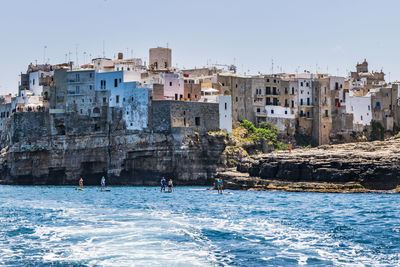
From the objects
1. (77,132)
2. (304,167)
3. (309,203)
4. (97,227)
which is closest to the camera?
(97,227)

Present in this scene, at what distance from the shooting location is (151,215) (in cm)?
4069

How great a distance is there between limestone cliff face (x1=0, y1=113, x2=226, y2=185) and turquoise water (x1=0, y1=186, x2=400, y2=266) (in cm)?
4089

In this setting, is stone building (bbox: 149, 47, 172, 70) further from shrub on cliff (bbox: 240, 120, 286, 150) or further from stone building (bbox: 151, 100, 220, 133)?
stone building (bbox: 151, 100, 220, 133)

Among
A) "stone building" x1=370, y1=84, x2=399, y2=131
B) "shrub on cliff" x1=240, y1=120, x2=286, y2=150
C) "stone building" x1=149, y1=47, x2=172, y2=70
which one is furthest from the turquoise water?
"stone building" x1=370, y1=84, x2=399, y2=131

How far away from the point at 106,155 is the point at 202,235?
2426 inches

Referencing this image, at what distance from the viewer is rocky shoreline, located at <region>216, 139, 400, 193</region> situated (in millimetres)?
63625

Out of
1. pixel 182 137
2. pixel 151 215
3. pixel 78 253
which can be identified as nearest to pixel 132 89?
pixel 182 137

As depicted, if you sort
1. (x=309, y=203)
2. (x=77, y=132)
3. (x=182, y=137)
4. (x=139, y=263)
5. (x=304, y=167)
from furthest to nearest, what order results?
(x=77, y=132) → (x=182, y=137) → (x=304, y=167) → (x=309, y=203) → (x=139, y=263)

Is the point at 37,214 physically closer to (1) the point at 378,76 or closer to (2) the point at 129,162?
(2) the point at 129,162

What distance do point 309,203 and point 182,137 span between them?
3893 cm

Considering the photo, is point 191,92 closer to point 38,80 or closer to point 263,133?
point 263,133

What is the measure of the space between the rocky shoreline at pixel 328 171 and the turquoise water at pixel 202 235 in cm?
1667

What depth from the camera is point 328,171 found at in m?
66.9

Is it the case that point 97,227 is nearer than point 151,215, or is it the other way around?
point 97,227
